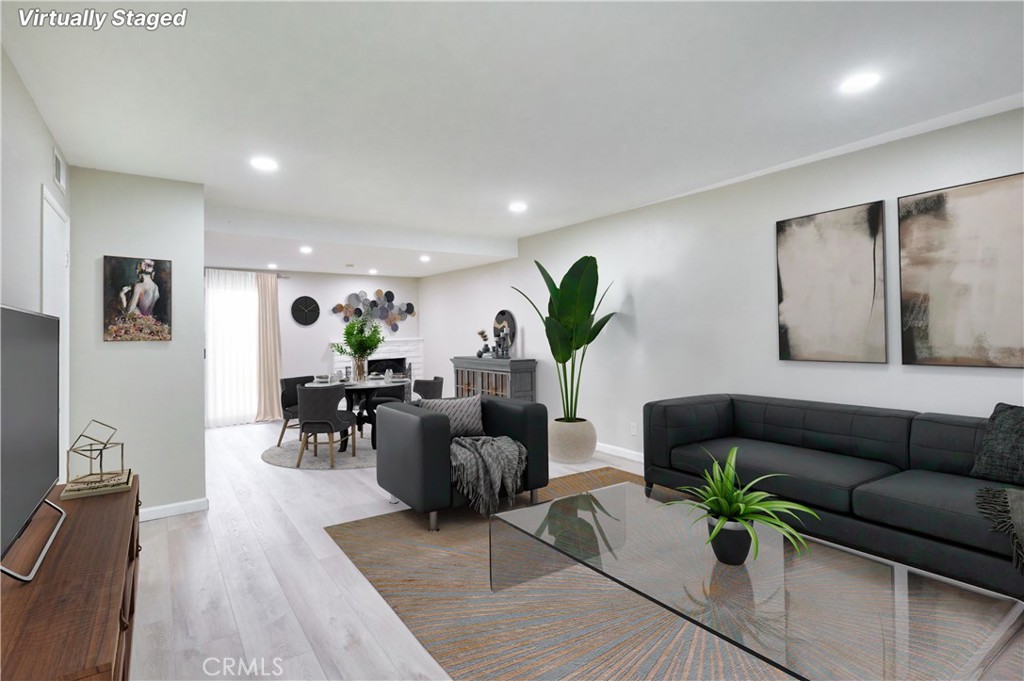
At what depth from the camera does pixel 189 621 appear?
2248 millimetres

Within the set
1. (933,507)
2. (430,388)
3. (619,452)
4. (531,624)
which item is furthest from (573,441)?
(933,507)

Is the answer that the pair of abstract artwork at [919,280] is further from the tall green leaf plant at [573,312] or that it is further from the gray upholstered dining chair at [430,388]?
the gray upholstered dining chair at [430,388]

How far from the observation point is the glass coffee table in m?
1.46

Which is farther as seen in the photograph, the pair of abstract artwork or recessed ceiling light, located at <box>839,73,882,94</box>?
the pair of abstract artwork

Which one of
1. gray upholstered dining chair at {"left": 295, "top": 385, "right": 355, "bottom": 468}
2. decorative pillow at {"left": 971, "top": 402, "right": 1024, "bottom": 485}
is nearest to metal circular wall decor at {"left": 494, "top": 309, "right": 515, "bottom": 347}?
gray upholstered dining chair at {"left": 295, "top": 385, "right": 355, "bottom": 468}

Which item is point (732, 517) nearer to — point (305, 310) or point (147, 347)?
point (147, 347)

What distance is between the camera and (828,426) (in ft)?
10.8

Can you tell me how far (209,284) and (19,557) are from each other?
6.37 m

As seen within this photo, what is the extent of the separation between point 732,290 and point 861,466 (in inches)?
65.8

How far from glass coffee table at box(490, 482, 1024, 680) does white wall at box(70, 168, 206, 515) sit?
8.89 feet

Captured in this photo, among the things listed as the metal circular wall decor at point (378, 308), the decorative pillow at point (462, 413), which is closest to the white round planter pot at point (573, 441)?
the decorative pillow at point (462, 413)

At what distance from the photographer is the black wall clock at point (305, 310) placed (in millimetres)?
7855

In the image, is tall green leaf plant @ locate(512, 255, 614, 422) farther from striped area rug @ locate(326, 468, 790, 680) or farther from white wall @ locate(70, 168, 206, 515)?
white wall @ locate(70, 168, 206, 515)

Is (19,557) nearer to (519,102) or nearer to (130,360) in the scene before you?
(130,360)
